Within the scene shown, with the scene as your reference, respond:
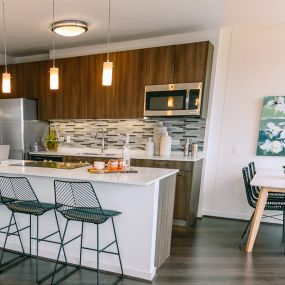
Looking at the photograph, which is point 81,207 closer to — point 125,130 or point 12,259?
point 12,259

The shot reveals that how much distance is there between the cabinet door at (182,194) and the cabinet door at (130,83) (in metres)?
1.14

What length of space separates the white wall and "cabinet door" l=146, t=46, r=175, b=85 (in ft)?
2.35

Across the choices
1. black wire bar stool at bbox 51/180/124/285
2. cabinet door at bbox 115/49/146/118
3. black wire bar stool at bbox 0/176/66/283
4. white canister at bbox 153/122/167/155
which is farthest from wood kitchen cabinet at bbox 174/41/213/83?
black wire bar stool at bbox 0/176/66/283

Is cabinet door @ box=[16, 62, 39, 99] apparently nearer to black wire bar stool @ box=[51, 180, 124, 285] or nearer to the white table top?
black wire bar stool @ box=[51, 180, 124, 285]

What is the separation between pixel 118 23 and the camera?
11.4 feet

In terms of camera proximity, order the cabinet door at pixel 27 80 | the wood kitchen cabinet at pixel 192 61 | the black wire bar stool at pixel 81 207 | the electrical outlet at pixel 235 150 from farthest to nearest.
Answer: the cabinet door at pixel 27 80
the electrical outlet at pixel 235 150
the wood kitchen cabinet at pixel 192 61
the black wire bar stool at pixel 81 207

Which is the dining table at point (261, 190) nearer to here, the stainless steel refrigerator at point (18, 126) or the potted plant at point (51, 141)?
the potted plant at point (51, 141)

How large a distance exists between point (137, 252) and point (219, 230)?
1611 millimetres

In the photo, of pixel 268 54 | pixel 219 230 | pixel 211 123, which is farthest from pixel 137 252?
pixel 268 54

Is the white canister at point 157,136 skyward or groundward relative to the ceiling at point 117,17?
groundward

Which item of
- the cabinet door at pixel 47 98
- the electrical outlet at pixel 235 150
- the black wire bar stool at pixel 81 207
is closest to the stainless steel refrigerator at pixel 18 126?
the cabinet door at pixel 47 98

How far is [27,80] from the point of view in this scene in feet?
15.4

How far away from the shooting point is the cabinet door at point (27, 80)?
15.2 feet

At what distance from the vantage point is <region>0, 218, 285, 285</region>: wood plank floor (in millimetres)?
2199
